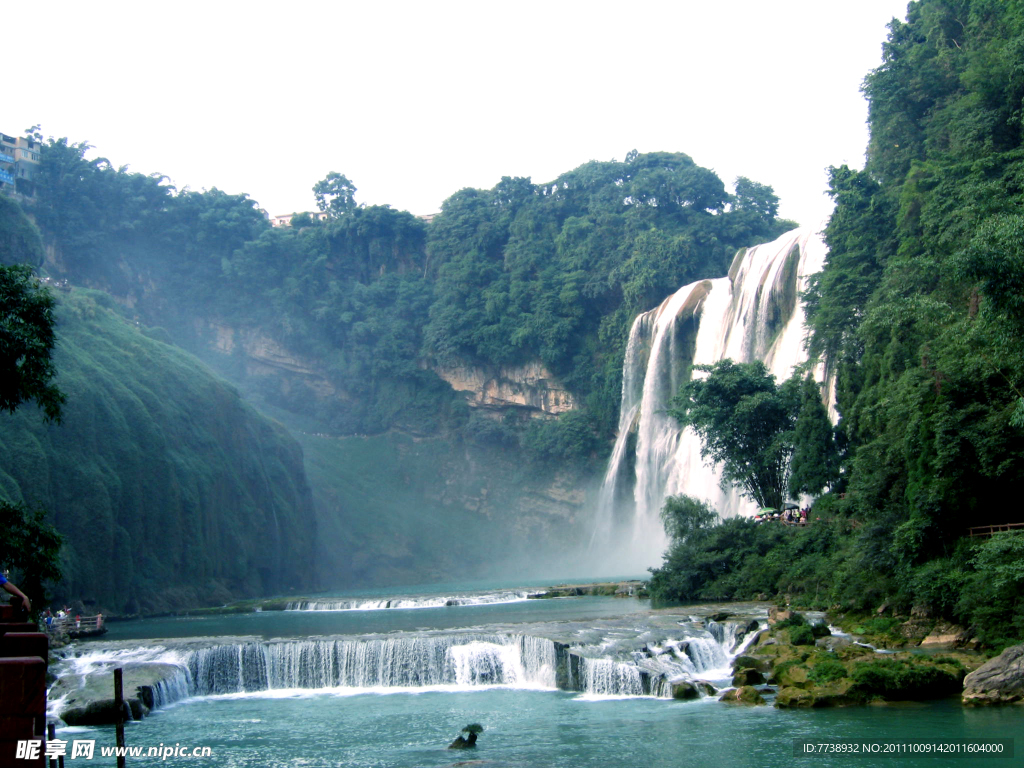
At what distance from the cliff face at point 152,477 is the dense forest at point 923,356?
2448 centimetres

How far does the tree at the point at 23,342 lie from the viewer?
1219cm

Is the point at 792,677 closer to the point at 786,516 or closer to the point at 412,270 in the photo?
the point at 786,516

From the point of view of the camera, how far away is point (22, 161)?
2589 inches

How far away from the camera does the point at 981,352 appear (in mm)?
17688

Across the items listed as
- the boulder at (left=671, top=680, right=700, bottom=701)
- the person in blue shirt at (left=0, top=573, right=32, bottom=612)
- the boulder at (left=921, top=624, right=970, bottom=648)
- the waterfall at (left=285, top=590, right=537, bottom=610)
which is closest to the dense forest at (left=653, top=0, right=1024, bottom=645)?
the boulder at (left=921, top=624, right=970, bottom=648)

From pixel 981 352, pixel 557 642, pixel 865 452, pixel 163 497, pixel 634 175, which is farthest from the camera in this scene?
pixel 634 175

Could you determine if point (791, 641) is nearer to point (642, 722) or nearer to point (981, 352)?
point (642, 722)

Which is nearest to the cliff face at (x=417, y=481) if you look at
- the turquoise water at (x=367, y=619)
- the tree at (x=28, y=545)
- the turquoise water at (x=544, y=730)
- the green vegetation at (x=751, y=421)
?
the turquoise water at (x=367, y=619)

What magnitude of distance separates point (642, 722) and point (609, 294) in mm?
53043

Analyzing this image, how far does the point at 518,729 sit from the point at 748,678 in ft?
16.6

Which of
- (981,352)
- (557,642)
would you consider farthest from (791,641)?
(981,352)

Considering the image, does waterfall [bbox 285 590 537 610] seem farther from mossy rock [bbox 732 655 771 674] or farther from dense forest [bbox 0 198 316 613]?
mossy rock [bbox 732 655 771 674]

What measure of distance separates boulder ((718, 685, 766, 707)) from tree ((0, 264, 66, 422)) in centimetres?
1282

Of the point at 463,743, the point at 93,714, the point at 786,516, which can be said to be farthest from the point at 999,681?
the point at 93,714
